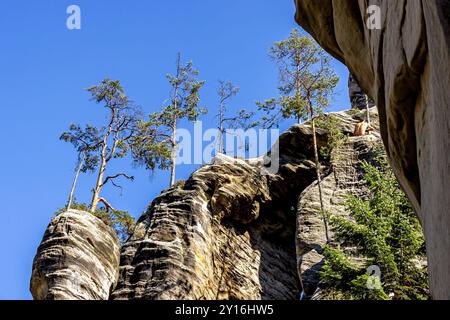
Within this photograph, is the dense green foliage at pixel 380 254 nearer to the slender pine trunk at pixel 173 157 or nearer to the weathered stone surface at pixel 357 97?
the slender pine trunk at pixel 173 157

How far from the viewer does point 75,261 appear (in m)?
20.0

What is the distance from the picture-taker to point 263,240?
1011 inches

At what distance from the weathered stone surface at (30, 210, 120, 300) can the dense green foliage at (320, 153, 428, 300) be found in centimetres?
815

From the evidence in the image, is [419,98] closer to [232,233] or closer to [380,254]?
[380,254]

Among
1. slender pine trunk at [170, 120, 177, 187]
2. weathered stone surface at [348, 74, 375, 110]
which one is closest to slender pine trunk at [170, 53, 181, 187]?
slender pine trunk at [170, 120, 177, 187]

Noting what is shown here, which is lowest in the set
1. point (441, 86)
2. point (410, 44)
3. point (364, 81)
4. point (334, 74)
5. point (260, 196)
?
point (441, 86)

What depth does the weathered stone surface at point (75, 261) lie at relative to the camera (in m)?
19.4

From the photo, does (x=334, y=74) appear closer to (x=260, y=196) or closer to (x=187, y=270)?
(x=260, y=196)

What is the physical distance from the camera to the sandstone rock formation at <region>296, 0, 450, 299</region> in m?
4.84

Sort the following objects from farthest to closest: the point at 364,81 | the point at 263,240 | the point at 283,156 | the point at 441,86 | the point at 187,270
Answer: the point at 283,156
the point at 263,240
the point at 187,270
the point at 364,81
the point at 441,86

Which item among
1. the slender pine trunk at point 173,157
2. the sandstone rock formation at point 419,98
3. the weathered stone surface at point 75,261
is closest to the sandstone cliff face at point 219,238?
the weathered stone surface at point 75,261

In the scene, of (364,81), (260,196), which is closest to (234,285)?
(260,196)

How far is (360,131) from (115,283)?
45.2 ft

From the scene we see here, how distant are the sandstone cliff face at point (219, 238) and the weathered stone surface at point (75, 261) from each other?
0.04 metres
